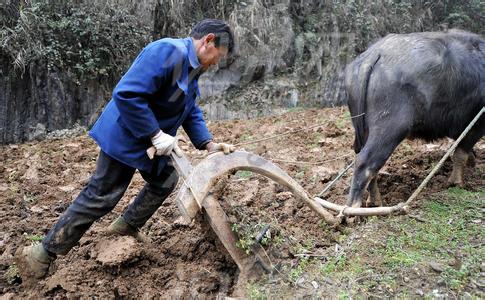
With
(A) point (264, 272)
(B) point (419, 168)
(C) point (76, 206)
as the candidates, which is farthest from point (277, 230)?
(B) point (419, 168)

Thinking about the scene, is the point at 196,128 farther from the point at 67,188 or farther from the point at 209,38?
the point at 67,188

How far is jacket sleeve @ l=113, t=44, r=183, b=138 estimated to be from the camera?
2.78 m

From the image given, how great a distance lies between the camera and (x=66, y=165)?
5.99 meters

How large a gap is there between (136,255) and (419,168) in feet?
10.3

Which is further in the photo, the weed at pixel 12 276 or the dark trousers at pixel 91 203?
the weed at pixel 12 276

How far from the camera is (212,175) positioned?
2.99m

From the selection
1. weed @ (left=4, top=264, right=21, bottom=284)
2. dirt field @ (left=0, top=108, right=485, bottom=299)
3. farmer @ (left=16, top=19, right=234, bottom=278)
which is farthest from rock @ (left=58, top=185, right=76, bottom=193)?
farmer @ (left=16, top=19, right=234, bottom=278)

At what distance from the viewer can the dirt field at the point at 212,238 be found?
10.1 ft

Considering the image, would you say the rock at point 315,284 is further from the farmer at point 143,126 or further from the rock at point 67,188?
the rock at point 67,188

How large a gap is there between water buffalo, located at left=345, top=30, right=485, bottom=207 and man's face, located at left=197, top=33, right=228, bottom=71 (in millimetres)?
1499

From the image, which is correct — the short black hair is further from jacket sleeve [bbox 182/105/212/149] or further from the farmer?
jacket sleeve [bbox 182/105/212/149]

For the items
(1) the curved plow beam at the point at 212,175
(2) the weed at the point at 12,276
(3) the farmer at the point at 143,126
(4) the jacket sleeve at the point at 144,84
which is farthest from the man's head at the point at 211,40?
(2) the weed at the point at 12,276

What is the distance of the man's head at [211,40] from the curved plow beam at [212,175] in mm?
635

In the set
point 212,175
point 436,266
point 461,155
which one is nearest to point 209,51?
point 212,175
